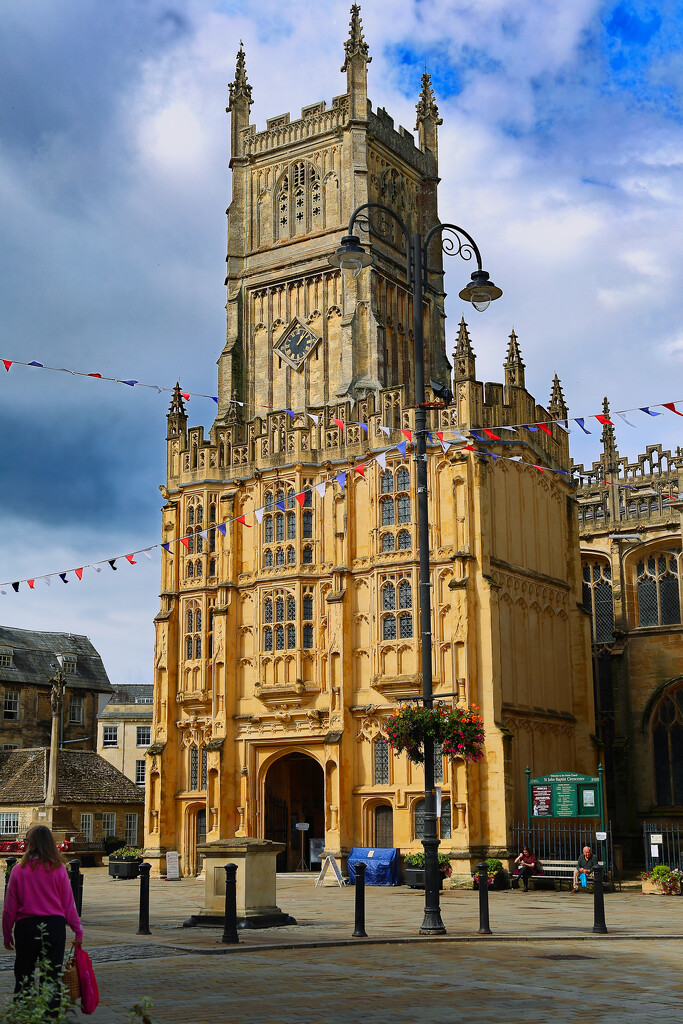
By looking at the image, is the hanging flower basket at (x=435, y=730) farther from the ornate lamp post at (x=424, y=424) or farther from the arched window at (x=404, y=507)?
the arched window at (x=404, y=507)

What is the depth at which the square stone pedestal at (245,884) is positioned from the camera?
1873 centimetres

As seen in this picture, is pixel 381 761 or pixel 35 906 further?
pixel 381 761

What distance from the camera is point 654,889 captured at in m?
30.4

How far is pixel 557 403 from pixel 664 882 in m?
18.6

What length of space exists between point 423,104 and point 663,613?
23.5 m

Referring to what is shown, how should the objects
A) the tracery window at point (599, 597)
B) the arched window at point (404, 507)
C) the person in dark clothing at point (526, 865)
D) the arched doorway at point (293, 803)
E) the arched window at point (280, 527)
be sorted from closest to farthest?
the person in dark clothing at point (526, 865)
the arched window at point (404, 507)
the arched doorway at point (293, 803)
the arched window at point (280, 527)
the tracery window at point (599, 597)

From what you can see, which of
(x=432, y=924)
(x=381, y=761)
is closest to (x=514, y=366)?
(x=381, y=761)

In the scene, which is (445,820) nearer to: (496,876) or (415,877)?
(496,876)

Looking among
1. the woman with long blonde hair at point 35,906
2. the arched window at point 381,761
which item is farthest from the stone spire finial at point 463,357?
the woman with long blonde hair at point 35,906

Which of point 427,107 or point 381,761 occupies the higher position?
point 427,107

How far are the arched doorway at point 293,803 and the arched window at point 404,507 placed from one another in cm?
838

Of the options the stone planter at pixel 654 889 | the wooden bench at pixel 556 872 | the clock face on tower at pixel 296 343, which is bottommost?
the stone planter at pixel 654 889

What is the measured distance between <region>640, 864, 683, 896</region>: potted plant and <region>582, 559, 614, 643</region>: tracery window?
17.6 metres

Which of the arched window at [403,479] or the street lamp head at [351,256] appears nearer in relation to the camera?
the street lamp head at [351,256]
